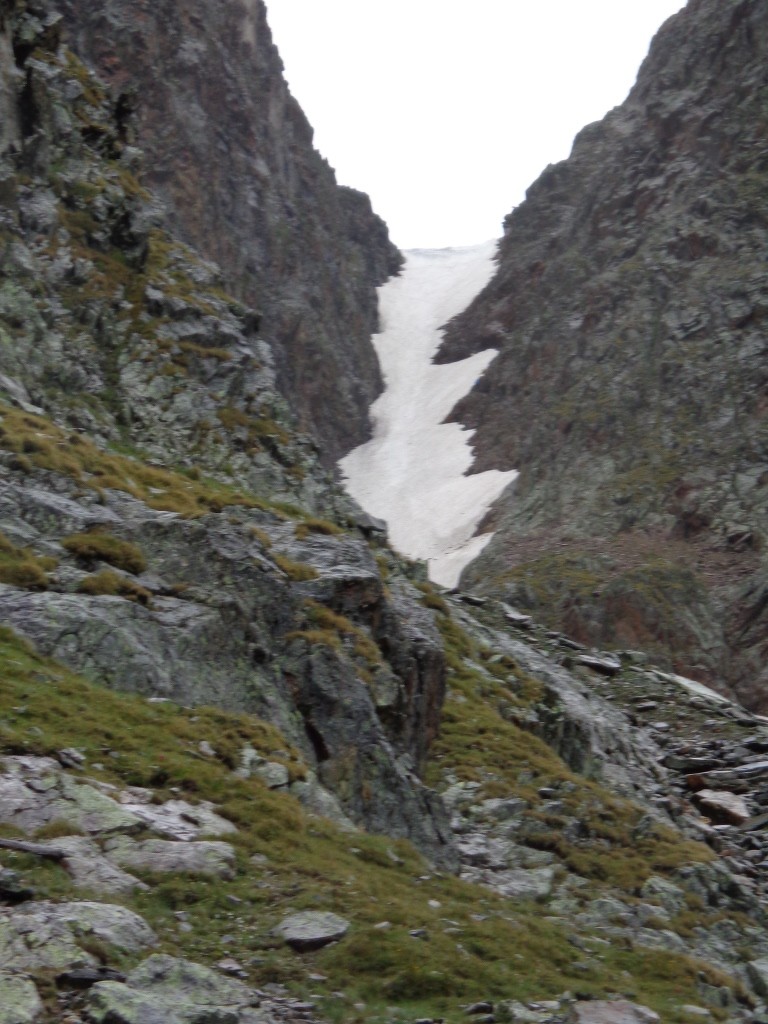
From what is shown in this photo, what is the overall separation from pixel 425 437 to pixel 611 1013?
118m

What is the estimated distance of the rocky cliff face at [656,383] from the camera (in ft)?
268

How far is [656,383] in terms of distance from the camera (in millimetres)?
104375

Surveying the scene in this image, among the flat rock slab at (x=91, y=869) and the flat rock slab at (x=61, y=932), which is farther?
the flat rock slab at (x=91, y=869)

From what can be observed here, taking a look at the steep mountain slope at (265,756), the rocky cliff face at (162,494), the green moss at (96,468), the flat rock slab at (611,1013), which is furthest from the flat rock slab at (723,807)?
the flat rock slab at (611,1013)

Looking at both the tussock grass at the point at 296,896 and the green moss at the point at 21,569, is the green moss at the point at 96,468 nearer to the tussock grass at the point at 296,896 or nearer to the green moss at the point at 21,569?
the green moss at the point at 21,569

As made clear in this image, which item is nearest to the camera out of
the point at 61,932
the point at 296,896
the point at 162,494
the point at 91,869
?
the point at 61,932

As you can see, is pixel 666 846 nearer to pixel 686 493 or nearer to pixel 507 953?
pixel 507 953

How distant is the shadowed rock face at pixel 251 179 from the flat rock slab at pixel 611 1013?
322 ft

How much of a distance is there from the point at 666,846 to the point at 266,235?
11299cm

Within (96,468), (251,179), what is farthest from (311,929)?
(251,179)

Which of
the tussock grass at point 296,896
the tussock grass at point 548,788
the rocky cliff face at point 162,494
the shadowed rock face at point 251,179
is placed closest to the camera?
the tussock grass at point 296,896

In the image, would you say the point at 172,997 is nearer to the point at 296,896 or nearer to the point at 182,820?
the point at 296,896

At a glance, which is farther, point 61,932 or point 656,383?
point 656,383

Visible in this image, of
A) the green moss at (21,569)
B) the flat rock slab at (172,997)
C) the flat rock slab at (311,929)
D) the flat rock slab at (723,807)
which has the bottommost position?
the flat rock slab at (172,997)
